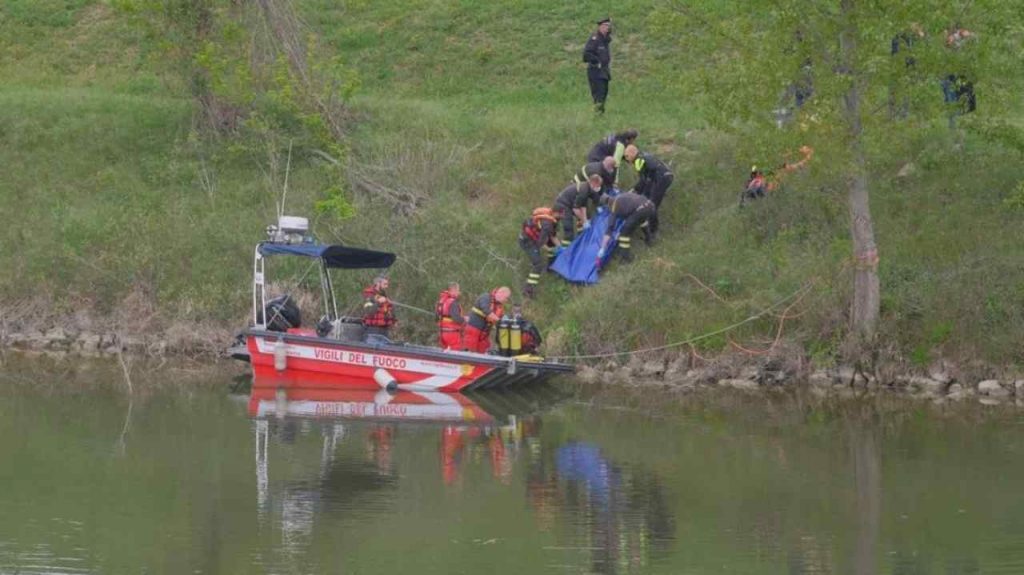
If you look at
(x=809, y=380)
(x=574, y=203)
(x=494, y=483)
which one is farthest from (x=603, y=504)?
(x=574, y=203)

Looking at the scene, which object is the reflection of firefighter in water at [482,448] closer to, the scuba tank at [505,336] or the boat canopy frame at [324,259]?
the scuba tank at [505,336]

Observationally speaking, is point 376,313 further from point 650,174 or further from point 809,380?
point 809,380

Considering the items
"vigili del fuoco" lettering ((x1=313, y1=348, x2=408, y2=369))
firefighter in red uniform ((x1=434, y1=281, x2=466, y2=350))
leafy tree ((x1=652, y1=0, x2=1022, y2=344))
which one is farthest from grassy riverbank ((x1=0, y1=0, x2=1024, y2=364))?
"vigili del fuoco" lettering ((x1=313, y1=348, x2=408, y2=369))

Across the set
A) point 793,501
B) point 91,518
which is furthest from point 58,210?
point 793,501

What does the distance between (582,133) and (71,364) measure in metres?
10.2

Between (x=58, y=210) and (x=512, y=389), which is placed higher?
(x=58, y=210)

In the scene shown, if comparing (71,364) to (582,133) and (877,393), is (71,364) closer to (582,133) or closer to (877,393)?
(582,133)

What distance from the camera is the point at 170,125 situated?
1409 inches

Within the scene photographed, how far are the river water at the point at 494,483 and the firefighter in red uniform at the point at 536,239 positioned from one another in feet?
8.04

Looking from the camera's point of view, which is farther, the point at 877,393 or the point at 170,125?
the point at 170,125

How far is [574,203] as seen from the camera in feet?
95.1

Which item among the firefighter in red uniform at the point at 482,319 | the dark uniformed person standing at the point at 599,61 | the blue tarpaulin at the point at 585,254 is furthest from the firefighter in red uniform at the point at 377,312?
the dark uniformed person standing at the point at 599,61

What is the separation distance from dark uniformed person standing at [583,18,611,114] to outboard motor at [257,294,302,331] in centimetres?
836

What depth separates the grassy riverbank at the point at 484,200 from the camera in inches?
1048
